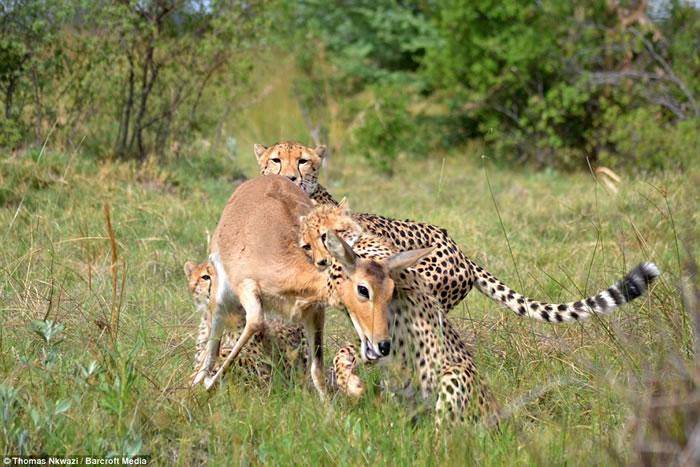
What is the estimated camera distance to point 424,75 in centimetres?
1230

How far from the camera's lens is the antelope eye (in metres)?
3.65

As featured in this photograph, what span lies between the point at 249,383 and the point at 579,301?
1.45m

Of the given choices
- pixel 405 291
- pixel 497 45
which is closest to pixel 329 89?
pixel 497 45

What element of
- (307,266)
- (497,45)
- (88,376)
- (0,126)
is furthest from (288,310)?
(497,45)

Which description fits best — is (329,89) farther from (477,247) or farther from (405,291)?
(405,291)

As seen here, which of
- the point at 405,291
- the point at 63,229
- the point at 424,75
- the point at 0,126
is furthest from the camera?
the point at 424,75

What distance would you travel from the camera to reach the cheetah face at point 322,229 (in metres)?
4.22

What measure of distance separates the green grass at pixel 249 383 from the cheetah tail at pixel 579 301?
0.29 feet

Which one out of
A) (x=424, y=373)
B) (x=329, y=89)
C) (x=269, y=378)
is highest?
(x=424, y=373)

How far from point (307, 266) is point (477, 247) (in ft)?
9.59

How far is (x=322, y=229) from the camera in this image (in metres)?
4.39

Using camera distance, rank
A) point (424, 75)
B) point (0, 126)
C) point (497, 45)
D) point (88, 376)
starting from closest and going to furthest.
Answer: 1. point (88, 376)
2. point (0, 126)
3. point (497, 45)
4. point (424, 75)

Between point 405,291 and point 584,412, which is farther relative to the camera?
point 405,291

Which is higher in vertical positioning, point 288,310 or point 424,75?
point 288,310
